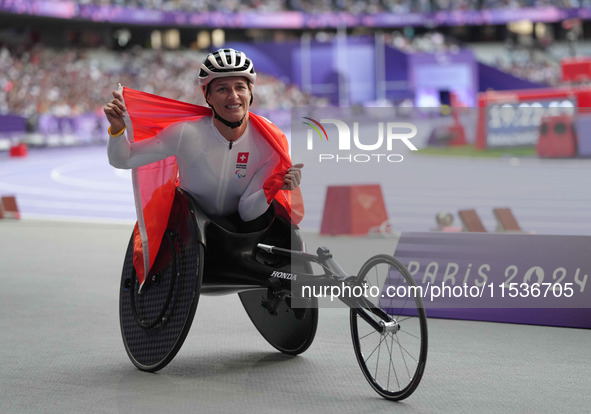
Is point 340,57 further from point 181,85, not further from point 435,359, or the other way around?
point 435,359

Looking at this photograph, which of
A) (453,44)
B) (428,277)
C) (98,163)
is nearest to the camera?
(428,277)

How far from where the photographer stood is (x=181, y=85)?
49.6 metres

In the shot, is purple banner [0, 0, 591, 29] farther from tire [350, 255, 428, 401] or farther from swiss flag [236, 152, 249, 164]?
tire [350, 255, 428, 401]

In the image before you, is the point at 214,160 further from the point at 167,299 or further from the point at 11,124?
the point at 11,124

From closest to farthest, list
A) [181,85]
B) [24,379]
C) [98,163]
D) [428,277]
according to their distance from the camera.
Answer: [24,379] → [428,277] → [98,163] → [181,85]

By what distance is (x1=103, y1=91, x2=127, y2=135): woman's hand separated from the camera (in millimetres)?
4570

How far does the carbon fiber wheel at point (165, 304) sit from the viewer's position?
460 centimetres

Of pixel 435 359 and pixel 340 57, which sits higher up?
pixel 340 57

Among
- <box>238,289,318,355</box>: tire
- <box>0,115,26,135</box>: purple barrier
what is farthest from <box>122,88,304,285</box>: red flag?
<box>0,115,26,135</box>: purple barrier

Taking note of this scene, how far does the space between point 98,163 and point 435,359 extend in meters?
23.6

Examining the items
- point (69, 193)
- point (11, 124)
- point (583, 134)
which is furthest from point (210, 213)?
point (11, 124)

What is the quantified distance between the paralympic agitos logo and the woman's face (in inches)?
15.1

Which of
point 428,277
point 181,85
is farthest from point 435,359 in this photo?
point 181,85

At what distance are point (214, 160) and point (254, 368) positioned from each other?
119 cm
